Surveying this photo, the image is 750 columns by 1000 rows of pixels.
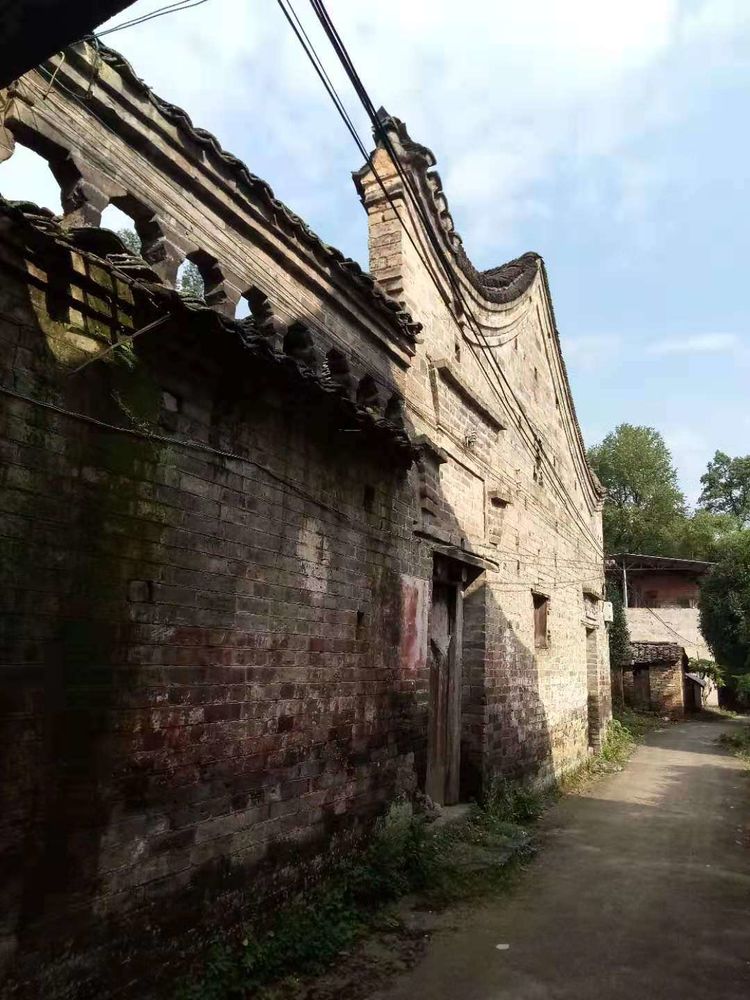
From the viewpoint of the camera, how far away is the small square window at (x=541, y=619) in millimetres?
10789

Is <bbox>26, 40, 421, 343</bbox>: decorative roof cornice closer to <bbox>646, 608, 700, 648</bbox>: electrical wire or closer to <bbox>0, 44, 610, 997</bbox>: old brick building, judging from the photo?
<bbox>0, 44, 610, 997</bbox>: old brick building

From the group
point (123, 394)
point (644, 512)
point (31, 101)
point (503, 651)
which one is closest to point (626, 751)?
point (503, 651)

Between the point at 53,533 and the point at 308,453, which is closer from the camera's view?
the point at 53,533

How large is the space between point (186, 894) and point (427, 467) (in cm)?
439

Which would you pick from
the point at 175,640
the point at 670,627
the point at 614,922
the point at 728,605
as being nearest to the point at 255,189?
the point at 175,640

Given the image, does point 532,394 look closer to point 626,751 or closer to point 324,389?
point 324,389

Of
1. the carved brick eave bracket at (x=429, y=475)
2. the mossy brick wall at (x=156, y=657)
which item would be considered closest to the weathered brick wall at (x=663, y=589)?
the carved brick eave bracket at (x=429, y=475)

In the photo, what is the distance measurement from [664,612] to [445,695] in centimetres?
2728

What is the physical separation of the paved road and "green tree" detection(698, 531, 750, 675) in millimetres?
13499

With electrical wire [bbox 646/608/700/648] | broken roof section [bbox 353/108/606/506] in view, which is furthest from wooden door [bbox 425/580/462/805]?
electrical wire [bbox 646/608/700/648]

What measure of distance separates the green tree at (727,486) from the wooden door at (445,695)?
41393 mm

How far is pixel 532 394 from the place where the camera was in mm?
11602

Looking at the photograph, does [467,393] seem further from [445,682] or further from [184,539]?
[184,539]

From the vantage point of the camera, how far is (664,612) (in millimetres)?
31844
